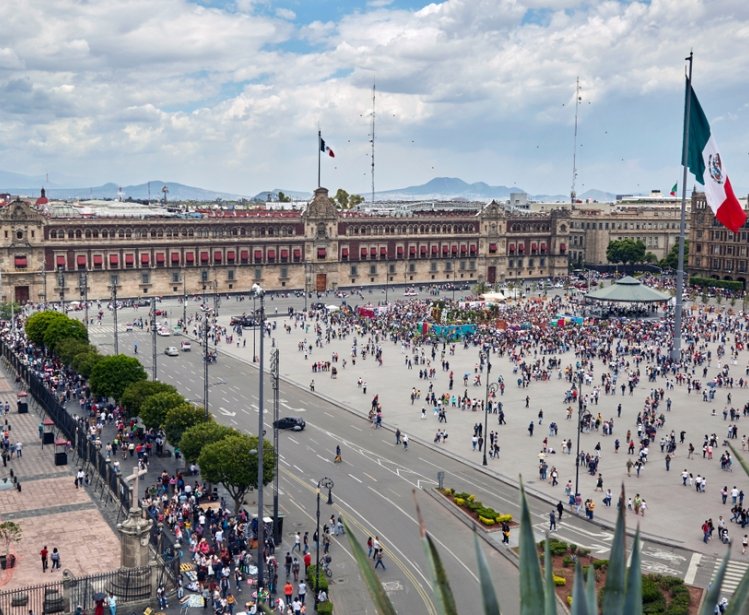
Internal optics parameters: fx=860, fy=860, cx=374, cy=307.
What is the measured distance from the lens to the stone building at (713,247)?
122750 millimetres

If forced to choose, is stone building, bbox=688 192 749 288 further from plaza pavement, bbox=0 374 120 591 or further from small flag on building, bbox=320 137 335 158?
plaza pavement, bbox=0 374 120 591

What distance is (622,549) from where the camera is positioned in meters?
7.56

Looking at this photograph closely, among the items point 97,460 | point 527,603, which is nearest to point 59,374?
point 97,460

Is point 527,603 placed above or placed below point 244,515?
above

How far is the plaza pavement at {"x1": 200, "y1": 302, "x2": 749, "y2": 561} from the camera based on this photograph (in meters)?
37.2

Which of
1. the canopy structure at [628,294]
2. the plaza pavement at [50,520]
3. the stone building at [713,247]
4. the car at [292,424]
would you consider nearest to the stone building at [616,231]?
the stone building at [713,247]

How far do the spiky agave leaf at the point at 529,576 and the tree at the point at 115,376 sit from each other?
1774 inches

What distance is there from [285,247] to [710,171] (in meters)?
70.7

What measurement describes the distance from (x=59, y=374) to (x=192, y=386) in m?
9.69

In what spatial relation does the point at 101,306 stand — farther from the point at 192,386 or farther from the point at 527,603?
the point at 527,603

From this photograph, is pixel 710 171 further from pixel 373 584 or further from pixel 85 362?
pixel 373 584

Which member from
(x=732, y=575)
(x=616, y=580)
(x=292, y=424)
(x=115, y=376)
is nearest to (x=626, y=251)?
(x=292, y=424)

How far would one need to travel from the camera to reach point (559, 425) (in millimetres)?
51594

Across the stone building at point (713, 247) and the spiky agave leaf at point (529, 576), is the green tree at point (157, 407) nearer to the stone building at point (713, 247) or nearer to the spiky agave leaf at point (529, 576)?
the spiky agave leaf at point (529, 576)
